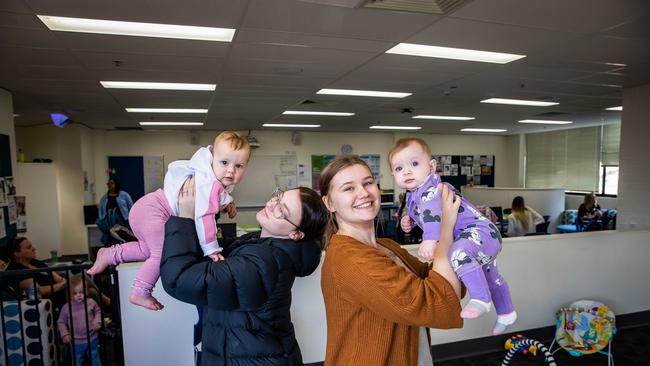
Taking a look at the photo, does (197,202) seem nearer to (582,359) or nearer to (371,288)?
(371,288)

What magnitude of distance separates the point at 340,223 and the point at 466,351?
9.49 feet

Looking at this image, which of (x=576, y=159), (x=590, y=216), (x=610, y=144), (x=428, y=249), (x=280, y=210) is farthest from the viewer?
(x=576, y=159)

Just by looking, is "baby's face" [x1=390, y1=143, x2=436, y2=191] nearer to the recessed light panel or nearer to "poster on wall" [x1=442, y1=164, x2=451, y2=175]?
the recessed light panel

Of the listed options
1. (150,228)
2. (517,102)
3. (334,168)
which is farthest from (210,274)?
(517,102)

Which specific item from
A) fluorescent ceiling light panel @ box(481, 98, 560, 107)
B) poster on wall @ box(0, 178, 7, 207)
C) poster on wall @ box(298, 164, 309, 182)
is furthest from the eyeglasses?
poster on wall @ box(298, 164, 309, 182)

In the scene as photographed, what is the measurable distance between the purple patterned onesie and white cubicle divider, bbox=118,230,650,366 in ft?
5.68

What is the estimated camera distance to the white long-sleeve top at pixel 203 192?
1.31m

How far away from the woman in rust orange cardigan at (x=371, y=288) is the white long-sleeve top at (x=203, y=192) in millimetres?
393

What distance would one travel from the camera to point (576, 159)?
10.3 m

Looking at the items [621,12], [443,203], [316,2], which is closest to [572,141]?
[621,12]

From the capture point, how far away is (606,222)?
7.21m

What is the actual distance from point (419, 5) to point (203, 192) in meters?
1.90

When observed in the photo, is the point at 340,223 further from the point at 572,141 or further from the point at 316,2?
the point at 572,141

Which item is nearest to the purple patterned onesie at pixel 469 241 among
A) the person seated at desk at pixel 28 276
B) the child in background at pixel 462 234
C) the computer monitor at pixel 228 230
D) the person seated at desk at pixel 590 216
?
the child in background at pixel 462 234
